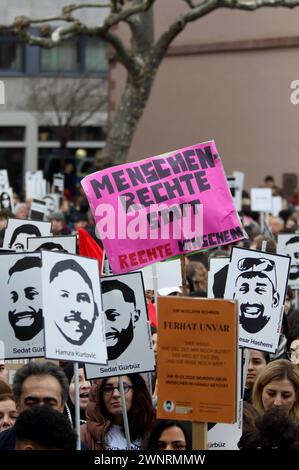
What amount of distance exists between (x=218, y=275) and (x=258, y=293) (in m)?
1.24

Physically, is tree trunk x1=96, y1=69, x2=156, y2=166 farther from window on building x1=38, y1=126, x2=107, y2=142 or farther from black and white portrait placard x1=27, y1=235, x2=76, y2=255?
window on building x1=38, y1=126, x2=107, y2=142

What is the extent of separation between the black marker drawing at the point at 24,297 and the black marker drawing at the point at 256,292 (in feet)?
4.13

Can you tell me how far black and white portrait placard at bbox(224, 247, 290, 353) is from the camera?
822 centimetres

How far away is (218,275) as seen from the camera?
9.69 m

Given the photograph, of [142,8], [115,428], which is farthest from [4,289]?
[142,8]

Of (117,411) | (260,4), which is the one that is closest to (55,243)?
(117,411)

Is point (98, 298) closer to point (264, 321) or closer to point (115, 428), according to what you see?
point (115, 428)

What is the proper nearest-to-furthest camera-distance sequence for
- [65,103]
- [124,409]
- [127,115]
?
[124,409]
[127,115]
[65,103]

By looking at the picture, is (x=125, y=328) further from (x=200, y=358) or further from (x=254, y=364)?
(x=200, y=358)

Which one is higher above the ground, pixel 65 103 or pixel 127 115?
pixel 65 103

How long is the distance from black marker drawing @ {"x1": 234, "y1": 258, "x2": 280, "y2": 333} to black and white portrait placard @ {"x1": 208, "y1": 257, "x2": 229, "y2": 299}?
780 mm

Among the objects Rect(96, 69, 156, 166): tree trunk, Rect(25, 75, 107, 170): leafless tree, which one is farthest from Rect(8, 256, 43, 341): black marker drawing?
Rect(25, 75, 107, 170): leafless tree

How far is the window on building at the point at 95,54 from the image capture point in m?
44.8

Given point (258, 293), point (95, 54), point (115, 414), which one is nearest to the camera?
point (115, 414)
